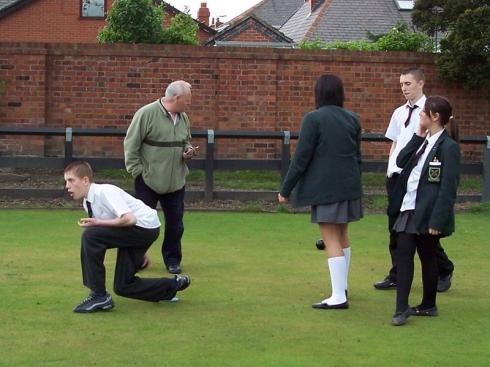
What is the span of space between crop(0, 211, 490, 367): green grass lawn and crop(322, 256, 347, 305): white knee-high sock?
107 millimetres

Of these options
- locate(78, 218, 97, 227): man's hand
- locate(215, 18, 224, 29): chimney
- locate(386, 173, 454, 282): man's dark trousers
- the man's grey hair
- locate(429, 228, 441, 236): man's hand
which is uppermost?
locate(215, 18, 224, 29): chimney

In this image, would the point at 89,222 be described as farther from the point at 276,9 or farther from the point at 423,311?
the point at 276,9

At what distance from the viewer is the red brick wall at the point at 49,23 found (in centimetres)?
3469

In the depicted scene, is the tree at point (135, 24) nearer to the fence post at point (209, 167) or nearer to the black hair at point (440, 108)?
the fence post at point (209, 167)

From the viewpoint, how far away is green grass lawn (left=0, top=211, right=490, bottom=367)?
6.07m

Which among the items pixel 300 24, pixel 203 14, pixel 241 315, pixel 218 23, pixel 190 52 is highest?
pixel 218 23

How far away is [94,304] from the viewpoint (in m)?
7.19

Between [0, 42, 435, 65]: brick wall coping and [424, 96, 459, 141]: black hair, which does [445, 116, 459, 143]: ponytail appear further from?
[0, 42, 435, 65]: brick wall coping

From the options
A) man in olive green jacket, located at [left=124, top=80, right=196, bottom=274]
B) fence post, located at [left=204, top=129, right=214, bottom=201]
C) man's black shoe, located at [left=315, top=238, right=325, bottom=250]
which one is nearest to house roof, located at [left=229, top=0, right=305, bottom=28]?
fence post, located at [left=204, top=129, right=214, bottom=201]

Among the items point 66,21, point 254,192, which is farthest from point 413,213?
point 66,21

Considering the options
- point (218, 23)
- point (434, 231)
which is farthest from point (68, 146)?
point (218, 23)

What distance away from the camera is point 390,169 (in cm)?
810

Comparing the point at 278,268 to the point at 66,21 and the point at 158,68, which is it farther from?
the point at 66,21

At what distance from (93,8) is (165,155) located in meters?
27.0
